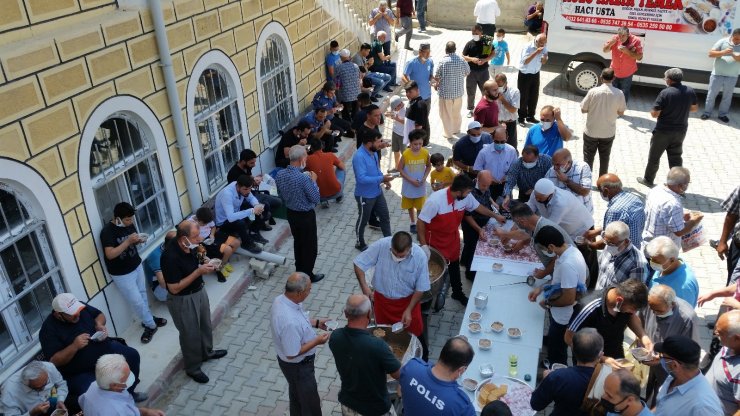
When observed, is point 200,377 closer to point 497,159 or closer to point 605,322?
point 605,322

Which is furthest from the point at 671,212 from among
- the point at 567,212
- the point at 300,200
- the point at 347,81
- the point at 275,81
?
the point at 347,81

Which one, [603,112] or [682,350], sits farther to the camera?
[603,112]

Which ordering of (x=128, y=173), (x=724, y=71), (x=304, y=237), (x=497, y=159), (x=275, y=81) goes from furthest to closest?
(x=724, y=71), (x=275, y=81), (x=497, y=159), (x=304, y=237), (x=128, y=173)

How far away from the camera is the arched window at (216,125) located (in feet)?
27.6

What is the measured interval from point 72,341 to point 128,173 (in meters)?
2.32

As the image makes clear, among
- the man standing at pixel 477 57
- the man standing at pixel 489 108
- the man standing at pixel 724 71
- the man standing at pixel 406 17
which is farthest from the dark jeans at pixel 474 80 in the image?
the man standing at pixel 406 17

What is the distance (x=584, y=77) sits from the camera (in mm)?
13805

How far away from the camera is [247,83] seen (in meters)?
9.42

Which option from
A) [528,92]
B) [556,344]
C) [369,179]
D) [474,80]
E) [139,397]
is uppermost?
[369,179]

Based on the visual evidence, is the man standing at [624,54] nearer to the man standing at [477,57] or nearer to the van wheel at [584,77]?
A: the van wheel at [584,77]

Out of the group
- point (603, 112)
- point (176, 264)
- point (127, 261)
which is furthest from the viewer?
point (603, 112)

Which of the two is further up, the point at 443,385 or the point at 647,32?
the point at 647,32

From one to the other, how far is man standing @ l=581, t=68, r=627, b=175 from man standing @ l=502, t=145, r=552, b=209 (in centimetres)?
187

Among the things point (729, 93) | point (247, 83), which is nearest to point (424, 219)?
point (247, 83)
